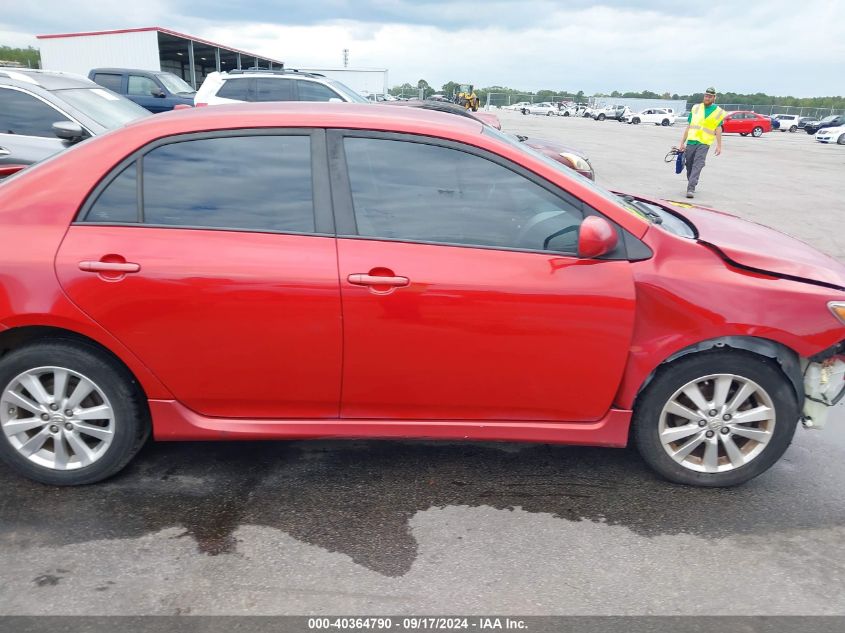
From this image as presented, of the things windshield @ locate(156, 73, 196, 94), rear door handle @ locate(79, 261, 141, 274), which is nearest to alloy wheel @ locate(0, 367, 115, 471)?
rear door handle @ locate(79, 261, 141, 274)

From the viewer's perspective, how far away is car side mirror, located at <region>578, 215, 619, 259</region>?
275 cm

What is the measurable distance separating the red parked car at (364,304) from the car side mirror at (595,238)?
0.04ft

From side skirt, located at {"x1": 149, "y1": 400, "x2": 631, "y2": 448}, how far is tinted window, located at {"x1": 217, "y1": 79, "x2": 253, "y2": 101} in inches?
449

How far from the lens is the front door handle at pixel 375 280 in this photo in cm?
274

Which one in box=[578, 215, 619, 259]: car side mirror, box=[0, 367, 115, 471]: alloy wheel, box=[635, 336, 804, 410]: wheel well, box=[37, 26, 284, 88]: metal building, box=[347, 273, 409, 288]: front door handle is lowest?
box=[0, 367, 115, 471]: alloy wheel

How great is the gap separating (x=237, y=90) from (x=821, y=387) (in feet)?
40.6

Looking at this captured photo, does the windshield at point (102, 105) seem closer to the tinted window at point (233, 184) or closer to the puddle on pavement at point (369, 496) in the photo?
the tinted window at point (233, 184)

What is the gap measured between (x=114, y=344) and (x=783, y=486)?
3206mm

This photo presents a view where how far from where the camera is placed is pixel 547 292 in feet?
9.15

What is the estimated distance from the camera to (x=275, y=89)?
43.2 ft

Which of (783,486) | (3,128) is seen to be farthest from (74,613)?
(3,128)

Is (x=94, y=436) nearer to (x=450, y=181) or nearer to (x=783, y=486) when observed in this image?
(x=450, y=181)

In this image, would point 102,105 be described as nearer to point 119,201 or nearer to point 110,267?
point 119,201

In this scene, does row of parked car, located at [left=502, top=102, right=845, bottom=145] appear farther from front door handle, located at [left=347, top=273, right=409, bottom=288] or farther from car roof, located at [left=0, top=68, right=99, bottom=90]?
front door handle, located at [left=347, top=273, right=409, bottom=288]
